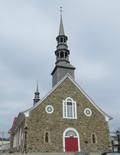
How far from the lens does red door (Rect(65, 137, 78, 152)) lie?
28.7 meters

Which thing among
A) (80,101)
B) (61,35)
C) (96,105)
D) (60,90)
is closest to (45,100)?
(60,90)

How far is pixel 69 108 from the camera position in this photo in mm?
30641

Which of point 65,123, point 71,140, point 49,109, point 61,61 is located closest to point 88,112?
point 65,123

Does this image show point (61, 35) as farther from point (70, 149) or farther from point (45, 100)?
point (70, 149)

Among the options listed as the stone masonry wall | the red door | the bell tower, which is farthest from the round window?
the bell tower

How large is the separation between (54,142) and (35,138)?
2.17m

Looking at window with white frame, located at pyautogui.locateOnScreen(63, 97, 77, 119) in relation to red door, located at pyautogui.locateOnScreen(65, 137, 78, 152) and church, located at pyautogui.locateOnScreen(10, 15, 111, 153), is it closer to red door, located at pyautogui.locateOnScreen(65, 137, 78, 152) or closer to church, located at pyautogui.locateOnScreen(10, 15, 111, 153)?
church, located at pyautogui.locateOnScreen(10, 15, 111, 153)

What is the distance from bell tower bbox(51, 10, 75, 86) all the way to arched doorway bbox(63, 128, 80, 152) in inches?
294

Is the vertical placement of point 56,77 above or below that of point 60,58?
below

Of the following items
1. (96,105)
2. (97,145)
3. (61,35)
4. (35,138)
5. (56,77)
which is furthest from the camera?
(61,35)

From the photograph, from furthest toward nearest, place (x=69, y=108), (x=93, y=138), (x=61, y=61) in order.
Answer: (x=61, y=61)
(x=69, y=108)
(x=93, y=138)

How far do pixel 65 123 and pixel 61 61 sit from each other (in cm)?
979

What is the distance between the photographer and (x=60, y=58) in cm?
3619

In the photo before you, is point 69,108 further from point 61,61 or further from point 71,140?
point 61,61
